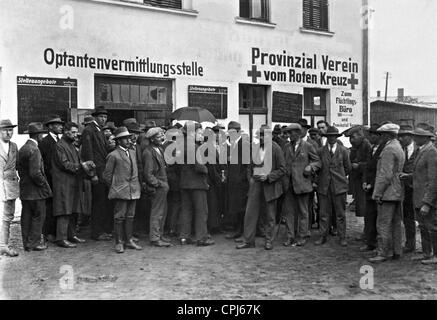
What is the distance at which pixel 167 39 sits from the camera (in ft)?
41.0

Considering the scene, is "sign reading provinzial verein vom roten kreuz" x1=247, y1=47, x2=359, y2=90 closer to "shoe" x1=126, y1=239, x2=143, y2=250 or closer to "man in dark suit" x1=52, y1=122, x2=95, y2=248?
"man in dark suit" x1=52, y1=122, x2=95, y2=248

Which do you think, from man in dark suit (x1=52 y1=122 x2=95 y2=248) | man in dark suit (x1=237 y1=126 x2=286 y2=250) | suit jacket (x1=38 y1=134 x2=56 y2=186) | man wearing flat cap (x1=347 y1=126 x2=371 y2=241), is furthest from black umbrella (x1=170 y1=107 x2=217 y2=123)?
suit jacket (x1=38 y1=134 x2=56 y2=186)

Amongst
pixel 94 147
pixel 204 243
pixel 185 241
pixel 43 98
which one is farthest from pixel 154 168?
pixel 43 98

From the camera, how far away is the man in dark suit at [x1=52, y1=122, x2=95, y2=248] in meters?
8.20

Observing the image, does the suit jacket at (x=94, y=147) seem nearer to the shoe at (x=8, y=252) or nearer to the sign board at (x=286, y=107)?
the shoe at (x=8, y=252)

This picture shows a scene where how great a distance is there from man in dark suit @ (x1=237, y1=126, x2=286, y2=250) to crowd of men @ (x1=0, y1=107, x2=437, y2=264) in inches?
0.6

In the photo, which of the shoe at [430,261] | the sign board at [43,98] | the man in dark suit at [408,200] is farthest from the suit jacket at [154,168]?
the shoe at [430,261]

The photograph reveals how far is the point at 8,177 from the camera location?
25.2ft

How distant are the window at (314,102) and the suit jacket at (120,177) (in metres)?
8.41

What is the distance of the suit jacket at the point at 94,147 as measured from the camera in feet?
28.5

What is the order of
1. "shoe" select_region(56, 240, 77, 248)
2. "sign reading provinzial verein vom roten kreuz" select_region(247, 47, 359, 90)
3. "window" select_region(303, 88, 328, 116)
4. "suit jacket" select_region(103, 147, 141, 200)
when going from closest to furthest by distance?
"suit jacket" select_region(103, 147, 141, 200) < "shoe" select_region(56, 240, 77, 248) < "sign reading provinzial verein vom roten kreuz" select_region(247, 47, 359, 90) < "window" select_region(303, 88, 328, 116)
